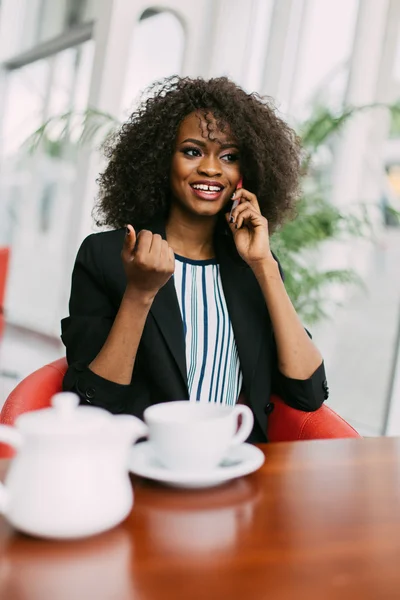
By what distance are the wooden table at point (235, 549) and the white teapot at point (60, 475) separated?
28 millimetres

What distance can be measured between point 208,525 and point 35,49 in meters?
6.19

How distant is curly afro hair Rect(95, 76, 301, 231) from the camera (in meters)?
1.63

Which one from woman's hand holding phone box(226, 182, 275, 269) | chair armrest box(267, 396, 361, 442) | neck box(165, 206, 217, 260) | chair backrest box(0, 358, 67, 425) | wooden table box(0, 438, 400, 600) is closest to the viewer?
wooden table box(0, 438, 400, 600)

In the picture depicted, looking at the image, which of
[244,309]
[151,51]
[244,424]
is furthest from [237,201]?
[151,51]

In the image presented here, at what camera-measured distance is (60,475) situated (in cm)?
65

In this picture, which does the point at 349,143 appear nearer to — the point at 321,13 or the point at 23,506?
the point at 321,13

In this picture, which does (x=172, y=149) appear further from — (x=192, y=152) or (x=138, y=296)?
(x=138, y=296)

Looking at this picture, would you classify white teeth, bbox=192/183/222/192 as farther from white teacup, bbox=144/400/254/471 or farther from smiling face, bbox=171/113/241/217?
white teacup, bbox=144/400/254/471

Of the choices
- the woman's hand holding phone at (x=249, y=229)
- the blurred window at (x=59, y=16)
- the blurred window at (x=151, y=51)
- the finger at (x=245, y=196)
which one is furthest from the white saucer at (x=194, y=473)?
the blurred window at (x=59, y=16)

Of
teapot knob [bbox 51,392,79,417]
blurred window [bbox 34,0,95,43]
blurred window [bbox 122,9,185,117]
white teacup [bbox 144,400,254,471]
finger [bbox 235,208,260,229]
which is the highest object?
blurred window [bbox 34,0,95,43]

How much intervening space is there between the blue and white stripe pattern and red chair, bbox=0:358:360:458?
0.38 feet

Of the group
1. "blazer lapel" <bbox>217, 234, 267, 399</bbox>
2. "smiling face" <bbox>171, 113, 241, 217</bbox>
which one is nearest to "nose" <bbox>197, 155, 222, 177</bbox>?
"smiling face" <bbox>171, 113, 241, 217</bbox>

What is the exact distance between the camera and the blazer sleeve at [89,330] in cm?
135

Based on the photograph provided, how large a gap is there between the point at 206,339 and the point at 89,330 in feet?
0.91
